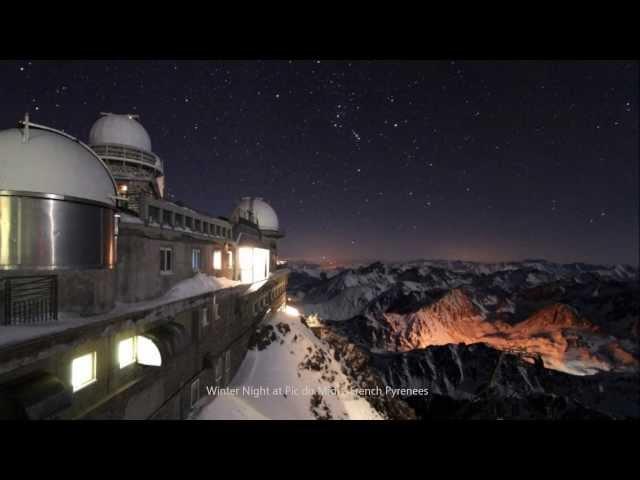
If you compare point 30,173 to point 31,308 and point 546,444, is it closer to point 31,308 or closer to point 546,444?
point 31,308

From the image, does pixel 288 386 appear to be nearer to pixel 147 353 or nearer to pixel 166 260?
pixel 147 353

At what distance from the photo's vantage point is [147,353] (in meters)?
8.98

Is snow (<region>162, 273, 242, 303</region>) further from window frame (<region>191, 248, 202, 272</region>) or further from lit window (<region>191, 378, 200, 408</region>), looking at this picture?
lit window (<region>191, 378, 200, 408</region>)

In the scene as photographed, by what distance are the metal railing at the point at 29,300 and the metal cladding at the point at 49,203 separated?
0.50 m

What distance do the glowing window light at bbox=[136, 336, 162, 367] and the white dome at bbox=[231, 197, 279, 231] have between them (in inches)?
940

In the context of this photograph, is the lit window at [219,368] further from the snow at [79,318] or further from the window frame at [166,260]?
the window frame at [166,260]

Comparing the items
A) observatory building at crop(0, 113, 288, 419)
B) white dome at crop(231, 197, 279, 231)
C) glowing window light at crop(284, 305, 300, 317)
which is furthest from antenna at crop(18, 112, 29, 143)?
glowing window light at crop(284, 305, 300, 317)

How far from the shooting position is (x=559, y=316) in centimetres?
14650

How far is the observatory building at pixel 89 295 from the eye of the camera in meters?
6.07

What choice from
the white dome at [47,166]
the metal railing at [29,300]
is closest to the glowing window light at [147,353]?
the metal railing at [29,300]

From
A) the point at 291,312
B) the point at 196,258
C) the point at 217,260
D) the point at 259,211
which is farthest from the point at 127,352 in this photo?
the point at 259,211

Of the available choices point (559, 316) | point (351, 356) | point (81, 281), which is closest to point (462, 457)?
point (81, 281)

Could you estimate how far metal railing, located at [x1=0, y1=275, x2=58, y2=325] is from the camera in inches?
245

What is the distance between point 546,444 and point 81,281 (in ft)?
35.1
